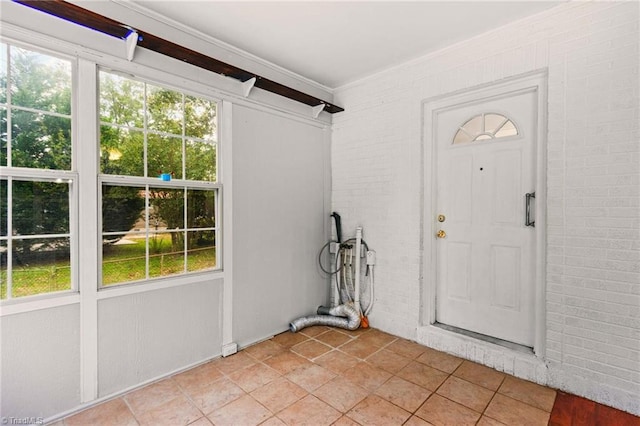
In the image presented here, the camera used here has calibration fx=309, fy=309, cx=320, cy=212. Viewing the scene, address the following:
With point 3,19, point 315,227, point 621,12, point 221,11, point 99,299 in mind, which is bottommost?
point 99,299

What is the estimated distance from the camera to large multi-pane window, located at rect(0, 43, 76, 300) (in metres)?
1.91

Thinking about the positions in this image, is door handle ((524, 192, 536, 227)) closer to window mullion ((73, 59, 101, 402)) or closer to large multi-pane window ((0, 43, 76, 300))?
window mullion ((73, 59, 101, 402))

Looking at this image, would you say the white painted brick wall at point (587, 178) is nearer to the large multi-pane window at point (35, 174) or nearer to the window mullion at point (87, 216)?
the window mullion at point (87, 216)

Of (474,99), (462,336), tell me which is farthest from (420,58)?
(462,336)

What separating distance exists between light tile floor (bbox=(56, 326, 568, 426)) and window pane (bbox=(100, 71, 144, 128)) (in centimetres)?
207

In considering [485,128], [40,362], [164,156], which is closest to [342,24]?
[485,128]

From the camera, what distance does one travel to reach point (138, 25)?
7.78ft

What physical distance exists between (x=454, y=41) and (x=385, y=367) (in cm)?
303

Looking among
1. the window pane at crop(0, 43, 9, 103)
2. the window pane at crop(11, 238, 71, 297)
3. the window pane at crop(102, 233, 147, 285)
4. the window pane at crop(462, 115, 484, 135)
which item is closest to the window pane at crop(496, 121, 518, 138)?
the window pane at crop(462, 115, 484, 135)

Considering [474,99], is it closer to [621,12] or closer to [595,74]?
Result: [595,74]

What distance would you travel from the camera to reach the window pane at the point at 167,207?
2.54 m

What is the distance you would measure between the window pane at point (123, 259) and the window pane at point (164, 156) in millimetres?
554

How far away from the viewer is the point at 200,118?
9.27 feet

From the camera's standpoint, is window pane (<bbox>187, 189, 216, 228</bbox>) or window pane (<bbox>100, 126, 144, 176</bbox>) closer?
window pane (<bbox>100, 126, 144, 176</bbox>)
